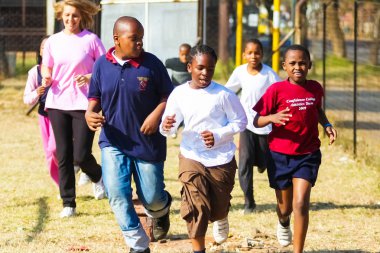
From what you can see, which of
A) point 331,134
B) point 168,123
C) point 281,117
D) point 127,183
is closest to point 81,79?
point 127,183

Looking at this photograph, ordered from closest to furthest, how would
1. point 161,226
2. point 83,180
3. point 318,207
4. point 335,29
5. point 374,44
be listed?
point 161,226, point 318,207, point 83,180, point 374,44, point 335,29

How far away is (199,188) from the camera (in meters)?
6.86

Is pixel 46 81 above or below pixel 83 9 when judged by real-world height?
below

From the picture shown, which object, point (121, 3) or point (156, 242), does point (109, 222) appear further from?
point (121, 3)

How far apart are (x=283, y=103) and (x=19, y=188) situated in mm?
4685

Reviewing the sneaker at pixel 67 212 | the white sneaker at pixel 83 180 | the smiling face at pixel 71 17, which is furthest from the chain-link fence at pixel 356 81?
the sneaker at pixel 67 212

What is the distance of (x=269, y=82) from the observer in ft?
30.3

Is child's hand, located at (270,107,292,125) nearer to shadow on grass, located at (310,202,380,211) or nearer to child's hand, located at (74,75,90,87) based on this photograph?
child's hand, located at (74,75,90,87)

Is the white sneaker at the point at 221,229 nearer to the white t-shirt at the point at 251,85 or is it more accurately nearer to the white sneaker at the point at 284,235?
the white sneaker at the point at 284,235

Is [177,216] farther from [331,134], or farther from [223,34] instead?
[223,34]

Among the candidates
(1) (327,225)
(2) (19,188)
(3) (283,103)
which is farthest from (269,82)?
(2) (19,188)

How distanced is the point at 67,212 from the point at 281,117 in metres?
2.99

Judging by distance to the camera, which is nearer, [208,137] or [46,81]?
[208,137]

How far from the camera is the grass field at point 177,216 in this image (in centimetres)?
792
